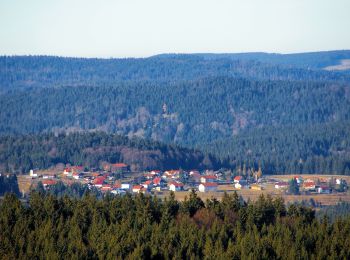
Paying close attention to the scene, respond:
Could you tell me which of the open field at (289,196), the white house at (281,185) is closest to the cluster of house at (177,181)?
the open field at (289,196)

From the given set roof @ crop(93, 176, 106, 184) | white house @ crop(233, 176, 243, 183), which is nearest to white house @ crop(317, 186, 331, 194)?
white house @ crop(233, 176, 243, 183)

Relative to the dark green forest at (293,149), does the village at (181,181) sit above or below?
above

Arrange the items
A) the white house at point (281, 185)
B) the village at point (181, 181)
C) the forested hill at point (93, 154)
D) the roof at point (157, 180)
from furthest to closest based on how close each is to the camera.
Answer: the forested hill at point (93, 154) < the roof at point (157, 180) < the white house at point (281, 185) < the village at point (181, 181)

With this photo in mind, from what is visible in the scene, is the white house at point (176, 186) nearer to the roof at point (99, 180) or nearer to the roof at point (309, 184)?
the roof at point (99, 180)

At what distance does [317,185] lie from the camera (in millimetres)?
128500

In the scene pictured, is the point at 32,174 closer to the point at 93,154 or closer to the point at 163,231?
the point at 93,154

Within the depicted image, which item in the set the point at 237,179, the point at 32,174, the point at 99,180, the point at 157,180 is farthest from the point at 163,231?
the point at 32,174

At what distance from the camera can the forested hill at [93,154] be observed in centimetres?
14325

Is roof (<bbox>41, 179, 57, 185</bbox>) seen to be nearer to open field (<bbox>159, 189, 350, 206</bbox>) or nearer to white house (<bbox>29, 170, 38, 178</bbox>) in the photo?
white house (<bbox>29, 170, 38, 178</bbox>)

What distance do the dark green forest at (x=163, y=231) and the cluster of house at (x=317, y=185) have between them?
52.2 meters

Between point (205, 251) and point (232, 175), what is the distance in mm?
84841

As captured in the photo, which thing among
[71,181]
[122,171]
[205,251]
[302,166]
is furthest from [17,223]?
[302,166]

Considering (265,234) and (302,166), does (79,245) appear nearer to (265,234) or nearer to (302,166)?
(265,234)

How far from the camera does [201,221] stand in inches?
2665
